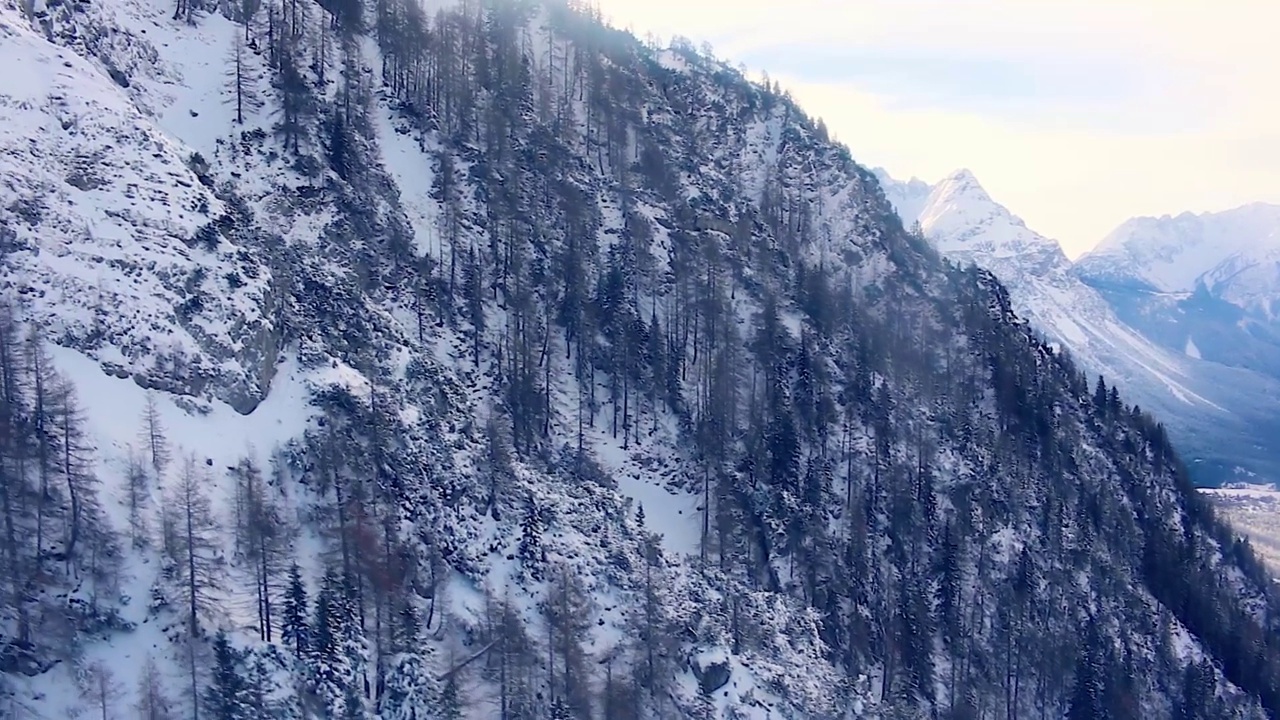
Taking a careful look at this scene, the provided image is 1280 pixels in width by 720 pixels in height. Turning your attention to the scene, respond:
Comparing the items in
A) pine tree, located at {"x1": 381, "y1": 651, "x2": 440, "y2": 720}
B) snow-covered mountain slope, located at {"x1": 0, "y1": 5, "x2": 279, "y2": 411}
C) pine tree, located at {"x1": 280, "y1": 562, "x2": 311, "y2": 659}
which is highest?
snow-covered mountain slope, located at {"x1": 0, "y1": 5, "x2": 279, "y2": 411}

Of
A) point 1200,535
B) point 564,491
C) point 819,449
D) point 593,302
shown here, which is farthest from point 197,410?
point 1200,535

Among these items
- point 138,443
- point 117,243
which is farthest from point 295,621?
point 117,243

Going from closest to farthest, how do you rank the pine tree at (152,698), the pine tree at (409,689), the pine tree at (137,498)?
the pine tree at (152,698), the pine tree at (137,498), the pine tree at (409,689)

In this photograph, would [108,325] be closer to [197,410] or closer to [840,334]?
[197,410]

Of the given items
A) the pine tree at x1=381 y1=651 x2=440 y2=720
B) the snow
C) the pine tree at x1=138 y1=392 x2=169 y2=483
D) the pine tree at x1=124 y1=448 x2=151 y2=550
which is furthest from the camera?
the pine tree at x1=381 y1=651 x2=440 y2=720

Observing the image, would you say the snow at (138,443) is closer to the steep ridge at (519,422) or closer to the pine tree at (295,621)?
the steep ridge at (519,422)

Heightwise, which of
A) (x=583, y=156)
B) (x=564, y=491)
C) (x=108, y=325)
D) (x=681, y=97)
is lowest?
(x=564, y=491)

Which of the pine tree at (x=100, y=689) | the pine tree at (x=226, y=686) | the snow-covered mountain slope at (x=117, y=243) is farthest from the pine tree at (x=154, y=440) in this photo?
the pine tree at (x=100, y=689)

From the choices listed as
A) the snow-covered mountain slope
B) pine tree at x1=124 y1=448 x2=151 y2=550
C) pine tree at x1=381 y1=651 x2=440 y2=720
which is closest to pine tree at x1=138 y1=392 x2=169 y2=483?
pine tree at x1=124 y1=448 x2=151 y2=550

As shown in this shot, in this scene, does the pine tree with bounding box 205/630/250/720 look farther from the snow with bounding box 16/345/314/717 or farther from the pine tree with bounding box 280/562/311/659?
the pine tree with bounding box 280/562/311/659
